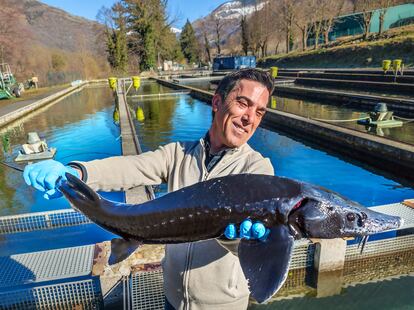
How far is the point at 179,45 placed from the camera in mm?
82438

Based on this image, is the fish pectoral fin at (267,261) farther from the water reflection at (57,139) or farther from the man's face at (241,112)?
the water reflection at (57,139)

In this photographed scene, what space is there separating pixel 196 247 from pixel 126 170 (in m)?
0.67

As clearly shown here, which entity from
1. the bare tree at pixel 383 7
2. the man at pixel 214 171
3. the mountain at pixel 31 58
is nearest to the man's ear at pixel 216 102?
the man at pixel 214 171

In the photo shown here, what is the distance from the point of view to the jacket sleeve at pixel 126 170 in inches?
86.0

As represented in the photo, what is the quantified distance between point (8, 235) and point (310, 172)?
24.5 feet

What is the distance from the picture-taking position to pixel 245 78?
2168 millimetres

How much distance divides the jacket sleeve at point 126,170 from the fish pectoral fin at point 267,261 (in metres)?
0.81

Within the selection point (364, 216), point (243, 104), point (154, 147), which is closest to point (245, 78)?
point (243, 104)

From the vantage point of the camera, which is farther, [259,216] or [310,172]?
[310,172]

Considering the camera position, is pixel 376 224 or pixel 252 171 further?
pixel 252 171

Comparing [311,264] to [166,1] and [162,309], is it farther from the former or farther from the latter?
[166,1]

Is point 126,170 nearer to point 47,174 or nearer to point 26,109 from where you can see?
point 47,174

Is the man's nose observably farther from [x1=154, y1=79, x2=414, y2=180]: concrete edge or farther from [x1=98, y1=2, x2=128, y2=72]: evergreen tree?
[x1=98, y1=2, x2=128, y2=72]: evergreen tree

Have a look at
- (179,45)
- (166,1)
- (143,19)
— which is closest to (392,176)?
(143,19)
